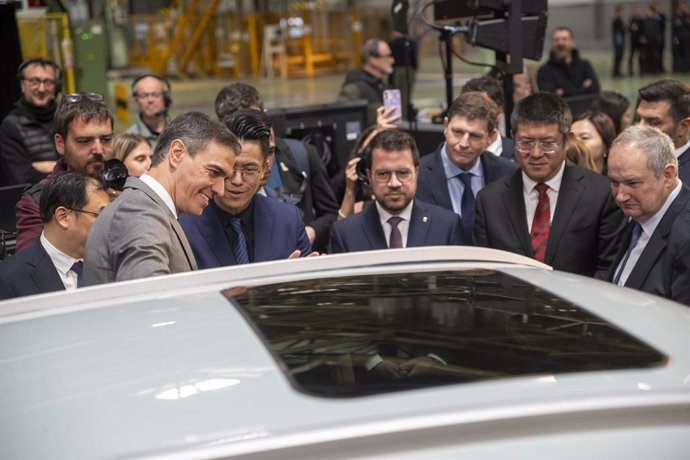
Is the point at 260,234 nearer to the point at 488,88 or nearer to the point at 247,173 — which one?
the point at 247,173

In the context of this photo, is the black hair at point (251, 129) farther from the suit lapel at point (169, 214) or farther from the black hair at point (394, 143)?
the suit lapel at point (169, 214)

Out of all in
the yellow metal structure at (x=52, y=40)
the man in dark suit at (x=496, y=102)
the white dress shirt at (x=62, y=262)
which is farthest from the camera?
the yellow metal structure at (x=52, y=40)

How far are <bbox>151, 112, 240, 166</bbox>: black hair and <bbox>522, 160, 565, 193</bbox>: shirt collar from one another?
6.42 feet

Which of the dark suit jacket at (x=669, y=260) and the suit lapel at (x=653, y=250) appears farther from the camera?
the suit lapel at (x=653, y=250)

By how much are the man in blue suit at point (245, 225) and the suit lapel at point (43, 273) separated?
580mm

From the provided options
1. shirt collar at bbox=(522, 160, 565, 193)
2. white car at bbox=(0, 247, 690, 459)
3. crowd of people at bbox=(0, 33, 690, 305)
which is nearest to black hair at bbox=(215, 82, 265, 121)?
crowd of people at bbox=(0, 33, 690, 305)

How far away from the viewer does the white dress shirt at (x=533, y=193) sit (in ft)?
16.2

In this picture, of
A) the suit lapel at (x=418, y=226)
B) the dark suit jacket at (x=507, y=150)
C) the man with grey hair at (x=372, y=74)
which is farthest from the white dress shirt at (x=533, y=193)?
the man with grey hair at (x=372, y=74)

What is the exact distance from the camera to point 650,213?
4070 millimetres

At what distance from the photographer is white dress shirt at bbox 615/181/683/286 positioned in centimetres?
→ 406

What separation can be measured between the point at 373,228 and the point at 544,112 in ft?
3.45

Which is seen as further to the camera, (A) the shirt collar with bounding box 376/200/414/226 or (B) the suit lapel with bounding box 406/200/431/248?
(A) the shirt collar with bounding box 376/200/414/226

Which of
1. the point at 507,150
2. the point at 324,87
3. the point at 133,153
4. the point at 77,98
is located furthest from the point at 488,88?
the point at 324,87

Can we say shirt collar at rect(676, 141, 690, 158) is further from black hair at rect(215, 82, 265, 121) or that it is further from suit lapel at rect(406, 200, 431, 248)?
black hair at rect(215, 82, 265, 121)
